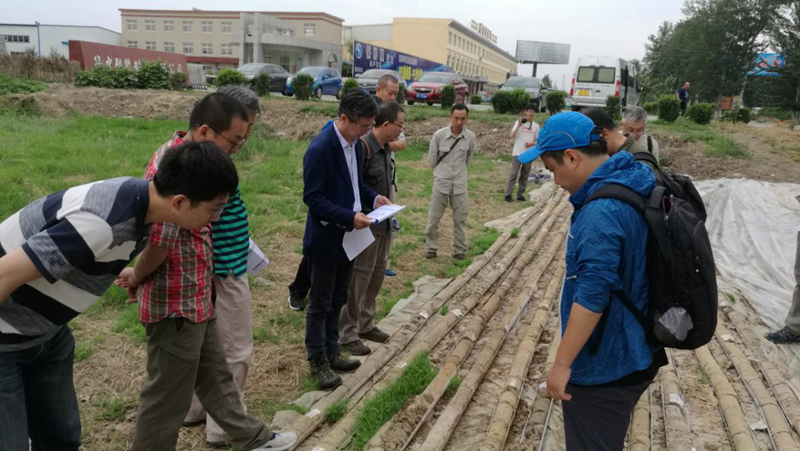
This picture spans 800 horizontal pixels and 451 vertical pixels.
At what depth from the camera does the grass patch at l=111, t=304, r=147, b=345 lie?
3488mm

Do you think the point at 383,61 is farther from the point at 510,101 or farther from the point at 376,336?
the point at 376,336

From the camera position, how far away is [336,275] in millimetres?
3180

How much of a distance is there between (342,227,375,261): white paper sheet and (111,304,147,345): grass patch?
1.56 meters

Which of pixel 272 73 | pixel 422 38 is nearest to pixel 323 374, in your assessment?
pixel 272 73

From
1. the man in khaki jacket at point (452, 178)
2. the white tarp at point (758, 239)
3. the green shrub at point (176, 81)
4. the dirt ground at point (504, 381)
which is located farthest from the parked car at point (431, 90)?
the dirt ground at point (504, 381)

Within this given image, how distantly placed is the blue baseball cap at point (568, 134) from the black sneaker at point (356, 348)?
219 cm

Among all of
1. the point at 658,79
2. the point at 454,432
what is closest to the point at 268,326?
the point at 454,432

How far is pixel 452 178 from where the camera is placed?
590 centimetres

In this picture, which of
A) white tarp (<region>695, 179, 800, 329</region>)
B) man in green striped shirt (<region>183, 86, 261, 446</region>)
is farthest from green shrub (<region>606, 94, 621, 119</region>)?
man in green striped shirt (<region>183, 86, 261, 446</region>)

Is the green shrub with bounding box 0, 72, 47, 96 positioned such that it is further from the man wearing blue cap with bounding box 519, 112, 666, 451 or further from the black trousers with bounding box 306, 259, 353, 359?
the man wearing blue cap with bounding box 519, 112, 666, 451

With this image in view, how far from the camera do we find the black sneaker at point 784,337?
4.07m

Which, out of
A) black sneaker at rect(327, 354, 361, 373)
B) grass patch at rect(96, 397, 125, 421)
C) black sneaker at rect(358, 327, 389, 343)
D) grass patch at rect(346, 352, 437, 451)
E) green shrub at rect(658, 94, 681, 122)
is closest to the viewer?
grass patch at rect(346, 352, 437, 451)

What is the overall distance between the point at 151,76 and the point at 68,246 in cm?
1878

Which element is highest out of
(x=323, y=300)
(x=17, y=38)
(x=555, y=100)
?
(x=17, y=38)
